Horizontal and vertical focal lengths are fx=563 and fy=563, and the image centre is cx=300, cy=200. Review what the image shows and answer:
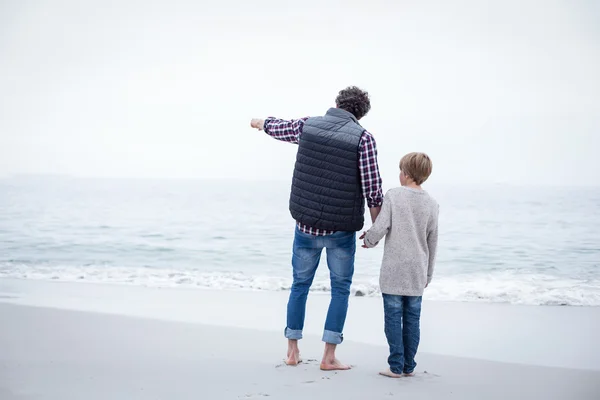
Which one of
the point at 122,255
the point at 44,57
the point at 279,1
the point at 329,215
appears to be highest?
the point at 279,1

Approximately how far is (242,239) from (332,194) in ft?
31.0

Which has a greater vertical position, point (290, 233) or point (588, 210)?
point (588, 210)

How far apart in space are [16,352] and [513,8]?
58.2 ft

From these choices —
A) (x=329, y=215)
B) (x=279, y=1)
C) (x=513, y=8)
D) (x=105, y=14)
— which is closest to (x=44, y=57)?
(x=105, y=14)

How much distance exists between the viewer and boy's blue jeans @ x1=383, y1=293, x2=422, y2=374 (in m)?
2.54

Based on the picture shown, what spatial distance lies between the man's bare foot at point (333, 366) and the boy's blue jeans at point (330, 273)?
0.37ft

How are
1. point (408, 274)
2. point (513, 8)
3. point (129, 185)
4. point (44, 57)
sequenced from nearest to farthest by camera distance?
point (408, 274)
point (513, 8)
point (44, 57)
point (129, 185)

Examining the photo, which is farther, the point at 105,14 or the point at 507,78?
the point at 507,78

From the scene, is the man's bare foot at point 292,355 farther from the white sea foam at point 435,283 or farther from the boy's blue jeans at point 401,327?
the white sea foam at point 435,283

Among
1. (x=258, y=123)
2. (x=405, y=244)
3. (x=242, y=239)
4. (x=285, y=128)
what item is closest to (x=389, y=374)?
(x=405, y=244)

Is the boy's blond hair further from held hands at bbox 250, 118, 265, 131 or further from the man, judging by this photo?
held hands at bbox 250, 118, 265, 131

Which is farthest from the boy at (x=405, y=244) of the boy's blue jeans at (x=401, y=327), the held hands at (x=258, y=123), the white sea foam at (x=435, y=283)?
the white sea foam at (x=435, y=283)

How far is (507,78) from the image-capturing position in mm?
20047

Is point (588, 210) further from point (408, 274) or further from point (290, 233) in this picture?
point (408, 274)
